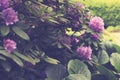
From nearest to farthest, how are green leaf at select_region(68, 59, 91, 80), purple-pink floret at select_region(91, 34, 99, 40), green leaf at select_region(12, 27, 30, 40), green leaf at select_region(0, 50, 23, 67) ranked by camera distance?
green leaf at select_region(0, 50, 23, 67) → green leaf at select_region(12, 27, 30, 40) → green leaf at select_region(68, 59, 91, 80) → purple-pink floret at select_region(91, 34, 99, 40)

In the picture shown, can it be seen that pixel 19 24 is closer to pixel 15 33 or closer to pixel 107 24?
pixel 15 33

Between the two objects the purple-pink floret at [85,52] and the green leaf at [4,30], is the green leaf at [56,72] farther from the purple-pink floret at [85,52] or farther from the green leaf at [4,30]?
the green leaf at [4,30]

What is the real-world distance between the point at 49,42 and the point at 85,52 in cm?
32

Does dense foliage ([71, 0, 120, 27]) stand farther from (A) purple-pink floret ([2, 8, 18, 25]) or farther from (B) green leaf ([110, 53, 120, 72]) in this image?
(A) purple-pink floret ([2, 8, 18, 25])

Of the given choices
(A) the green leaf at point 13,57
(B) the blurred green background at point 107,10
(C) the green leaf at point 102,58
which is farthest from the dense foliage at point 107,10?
(A) the green leaf at point 13,57

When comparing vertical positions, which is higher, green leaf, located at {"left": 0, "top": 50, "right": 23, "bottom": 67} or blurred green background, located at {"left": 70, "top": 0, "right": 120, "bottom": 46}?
green leaf, located at {"left": 0, "top": 50, "right": 23, "bottom": 67}

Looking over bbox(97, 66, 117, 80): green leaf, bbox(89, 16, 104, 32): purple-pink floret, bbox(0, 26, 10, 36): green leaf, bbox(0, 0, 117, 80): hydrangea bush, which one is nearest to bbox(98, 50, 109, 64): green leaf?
bbox(0, 0, 117, 80): hydrangea bush

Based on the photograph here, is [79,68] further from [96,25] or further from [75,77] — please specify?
[96,25]

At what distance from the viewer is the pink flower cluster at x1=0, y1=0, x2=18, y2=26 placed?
7.39ft

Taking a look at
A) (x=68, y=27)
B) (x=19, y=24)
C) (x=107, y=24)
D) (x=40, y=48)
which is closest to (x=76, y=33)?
(x=68, y=27)

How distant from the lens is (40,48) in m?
2.56

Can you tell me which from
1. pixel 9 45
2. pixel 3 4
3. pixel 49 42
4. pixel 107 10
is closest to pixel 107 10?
pixel 107 10

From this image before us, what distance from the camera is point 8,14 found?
2281mm

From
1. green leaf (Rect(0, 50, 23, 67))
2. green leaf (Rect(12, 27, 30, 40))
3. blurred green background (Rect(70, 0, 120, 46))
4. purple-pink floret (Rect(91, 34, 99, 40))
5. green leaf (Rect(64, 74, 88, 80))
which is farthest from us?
blurred green background (Rect(70, 0, 120, 46))
